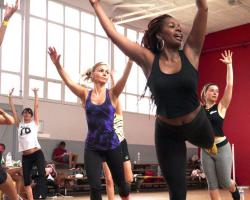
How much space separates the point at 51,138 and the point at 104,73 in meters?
8.06

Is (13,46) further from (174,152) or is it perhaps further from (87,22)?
(174,152)

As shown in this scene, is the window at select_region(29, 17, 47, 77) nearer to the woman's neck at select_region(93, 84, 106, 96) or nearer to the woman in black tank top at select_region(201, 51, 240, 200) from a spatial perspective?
the woman's neck at select_region(93, 84, 106, 96)

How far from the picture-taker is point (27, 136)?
250 inches

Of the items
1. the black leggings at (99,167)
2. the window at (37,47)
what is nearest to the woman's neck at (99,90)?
the black leggings at (99,167)

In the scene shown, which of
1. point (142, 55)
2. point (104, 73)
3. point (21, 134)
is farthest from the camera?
point (21, 134)

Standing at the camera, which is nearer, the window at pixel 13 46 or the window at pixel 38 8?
the window at pixel 13 46

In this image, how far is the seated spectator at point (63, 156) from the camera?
11352mm

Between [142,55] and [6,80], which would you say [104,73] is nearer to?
[142,55]

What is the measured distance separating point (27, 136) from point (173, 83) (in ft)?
15.1

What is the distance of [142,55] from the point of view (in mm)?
2293

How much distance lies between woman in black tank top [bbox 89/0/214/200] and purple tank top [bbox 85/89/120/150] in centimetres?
151

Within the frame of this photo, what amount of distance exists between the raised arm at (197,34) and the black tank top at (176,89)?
59 millimetres

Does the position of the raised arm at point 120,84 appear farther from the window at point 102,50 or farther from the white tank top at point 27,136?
the window at point 102,50

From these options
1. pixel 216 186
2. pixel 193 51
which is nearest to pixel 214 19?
pixel 216 186
